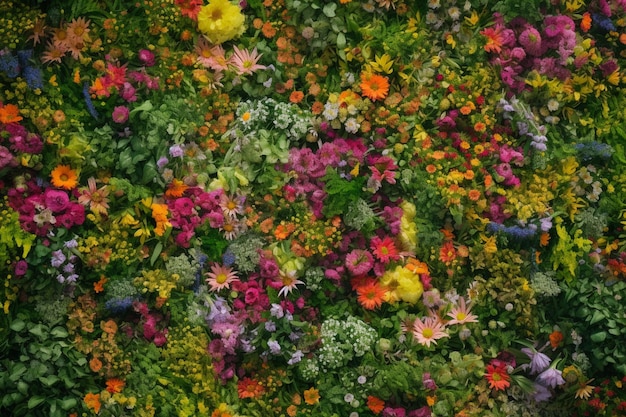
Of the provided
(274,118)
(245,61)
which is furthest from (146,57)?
(274,118)

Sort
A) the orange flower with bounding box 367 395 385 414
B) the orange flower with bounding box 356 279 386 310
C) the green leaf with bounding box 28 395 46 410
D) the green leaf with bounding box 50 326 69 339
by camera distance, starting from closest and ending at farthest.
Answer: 1. the green leaf with bounding box 28 395 46 410
2. the green leaf with bounding box 50 326 69 339
3. the orange flower with bounding box 367 395 385 414
4. the orange flower with bounding box 356 279 386 310

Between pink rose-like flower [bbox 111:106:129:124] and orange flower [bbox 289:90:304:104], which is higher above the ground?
orange flower [bbox 289:90:304:104]

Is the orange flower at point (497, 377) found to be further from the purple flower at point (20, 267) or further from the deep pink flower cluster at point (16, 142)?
the deep pink flower cluster at point (16, 142)

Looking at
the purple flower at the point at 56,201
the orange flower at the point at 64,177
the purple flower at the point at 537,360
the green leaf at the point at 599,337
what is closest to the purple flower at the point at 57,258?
the purple flower at the point at 56,201

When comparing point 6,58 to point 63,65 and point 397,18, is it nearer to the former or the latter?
point 63,65

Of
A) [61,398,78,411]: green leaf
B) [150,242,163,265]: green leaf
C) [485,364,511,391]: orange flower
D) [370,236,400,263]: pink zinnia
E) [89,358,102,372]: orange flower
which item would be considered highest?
[370,236,400,263]: pink zinnia

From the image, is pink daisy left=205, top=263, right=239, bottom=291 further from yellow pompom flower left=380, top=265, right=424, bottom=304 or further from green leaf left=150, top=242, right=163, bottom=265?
yellow pompom flower left=380, top=265, right=424, bottom=304

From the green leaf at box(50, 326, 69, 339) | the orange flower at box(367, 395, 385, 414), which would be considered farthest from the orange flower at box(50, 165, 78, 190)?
the orange flower at box(367, 395, 385, 414)
